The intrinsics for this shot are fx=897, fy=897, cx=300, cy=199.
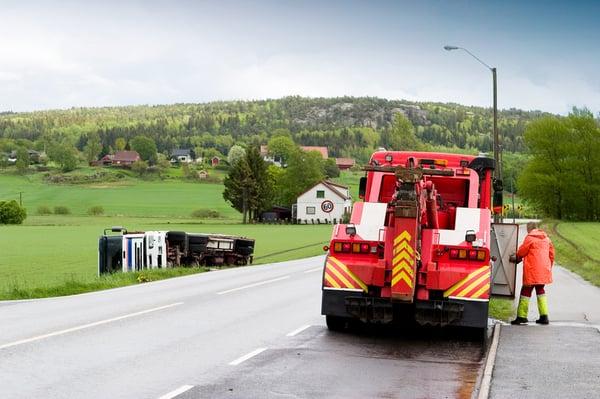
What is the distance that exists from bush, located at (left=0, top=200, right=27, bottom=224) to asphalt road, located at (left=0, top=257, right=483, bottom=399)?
92.6m

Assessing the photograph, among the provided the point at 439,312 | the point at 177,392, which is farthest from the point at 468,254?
the point at 177,392

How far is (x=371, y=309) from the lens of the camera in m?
12.9

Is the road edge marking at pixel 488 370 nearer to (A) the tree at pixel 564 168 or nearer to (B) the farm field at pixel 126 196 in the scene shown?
(A) the tree at pixel 564 168

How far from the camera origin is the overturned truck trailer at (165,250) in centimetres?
2933

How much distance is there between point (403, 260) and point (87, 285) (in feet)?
42.5

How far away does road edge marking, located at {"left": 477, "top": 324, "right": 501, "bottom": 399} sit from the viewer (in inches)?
356

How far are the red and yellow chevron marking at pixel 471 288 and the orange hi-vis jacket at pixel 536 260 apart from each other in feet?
9.91

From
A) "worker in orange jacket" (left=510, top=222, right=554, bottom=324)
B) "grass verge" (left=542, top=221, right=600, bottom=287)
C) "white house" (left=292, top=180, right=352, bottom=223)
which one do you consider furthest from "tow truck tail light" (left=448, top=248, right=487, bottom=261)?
"white house" (left=292, top=180, right=352, bottom=223)

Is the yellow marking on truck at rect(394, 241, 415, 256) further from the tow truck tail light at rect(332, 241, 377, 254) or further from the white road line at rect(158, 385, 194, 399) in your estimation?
the white road line at rect(158, 385, 194, 399)

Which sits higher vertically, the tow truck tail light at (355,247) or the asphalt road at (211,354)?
the tow truck tail light at (355,247)

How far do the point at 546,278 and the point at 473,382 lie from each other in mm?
5817

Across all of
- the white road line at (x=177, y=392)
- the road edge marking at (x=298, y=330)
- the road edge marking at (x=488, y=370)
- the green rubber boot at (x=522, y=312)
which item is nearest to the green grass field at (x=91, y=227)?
the road edge marking at (x=298, y=330)

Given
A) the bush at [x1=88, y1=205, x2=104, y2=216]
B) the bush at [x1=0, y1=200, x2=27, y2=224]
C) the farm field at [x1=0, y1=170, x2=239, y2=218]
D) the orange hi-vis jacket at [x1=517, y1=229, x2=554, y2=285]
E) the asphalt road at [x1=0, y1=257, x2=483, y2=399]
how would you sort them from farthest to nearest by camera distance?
the farm field at [x1=0, y1=170, x2=239, y2=218] < the bush at [x1=88, y1=205, x2=104, y2=216] < the bush at [x1=0, y1=200, x2=27, y2=224] < the orange hi-vis jacket at [x1=517, y1=229, x2=554, y2=285] < the asphalt road at [x1=0, y1=257, x2=483, y2=399]

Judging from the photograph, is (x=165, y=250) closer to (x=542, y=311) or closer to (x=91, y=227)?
(x=542, y=311)
